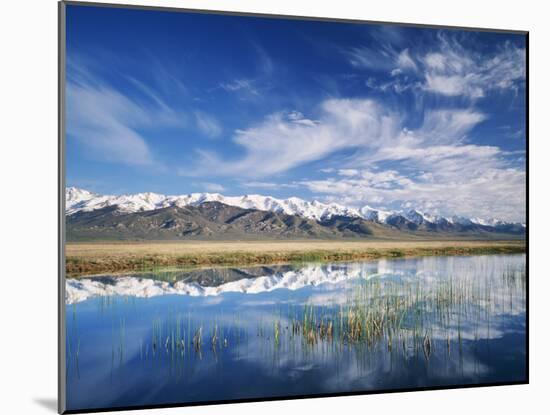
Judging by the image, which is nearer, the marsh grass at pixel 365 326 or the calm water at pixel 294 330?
the calm water at pixel 294 330

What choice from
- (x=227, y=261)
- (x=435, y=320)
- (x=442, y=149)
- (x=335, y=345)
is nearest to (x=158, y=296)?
(x=227, y=261)

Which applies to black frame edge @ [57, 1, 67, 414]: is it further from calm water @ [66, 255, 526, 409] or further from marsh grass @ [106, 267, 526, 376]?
marsh grass @ [106, 267, 526, 376]

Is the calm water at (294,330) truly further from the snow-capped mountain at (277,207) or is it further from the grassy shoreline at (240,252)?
the snow-capped mountain at (277,207)

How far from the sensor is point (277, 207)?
5.26 meters

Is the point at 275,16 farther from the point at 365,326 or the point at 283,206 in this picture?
the point at 365,326

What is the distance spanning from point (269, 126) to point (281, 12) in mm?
1047

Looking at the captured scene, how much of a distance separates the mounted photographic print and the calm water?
0.02 metres

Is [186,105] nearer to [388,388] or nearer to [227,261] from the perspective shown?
[227,261]

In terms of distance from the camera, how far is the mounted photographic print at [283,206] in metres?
4.71

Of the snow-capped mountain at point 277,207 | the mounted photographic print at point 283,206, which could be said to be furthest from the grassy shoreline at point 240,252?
the snow-capped mountain at point 277,207

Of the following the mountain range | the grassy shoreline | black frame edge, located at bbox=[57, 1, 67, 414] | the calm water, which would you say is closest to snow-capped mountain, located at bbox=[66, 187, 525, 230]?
the mountain range

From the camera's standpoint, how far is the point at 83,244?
15.3ft

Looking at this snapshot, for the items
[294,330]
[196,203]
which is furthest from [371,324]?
[196,203]

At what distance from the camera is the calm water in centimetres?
469
